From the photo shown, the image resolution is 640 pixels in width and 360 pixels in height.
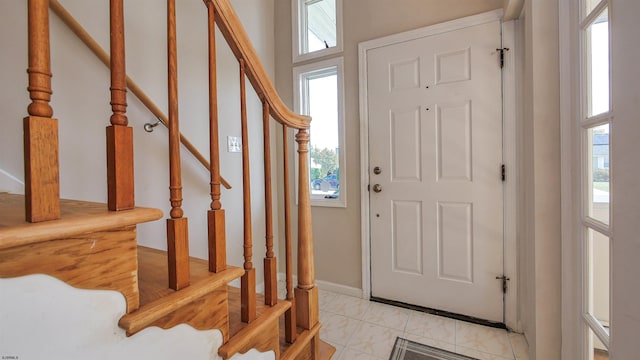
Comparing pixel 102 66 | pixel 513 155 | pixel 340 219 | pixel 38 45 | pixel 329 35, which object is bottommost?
pixel 340 219

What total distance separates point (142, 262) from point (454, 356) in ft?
5.61

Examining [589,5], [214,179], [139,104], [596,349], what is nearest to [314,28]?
[139,104]

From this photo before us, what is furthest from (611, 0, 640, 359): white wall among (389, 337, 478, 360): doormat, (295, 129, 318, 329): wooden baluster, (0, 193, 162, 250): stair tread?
(0, 193, 162, 250): stair tread

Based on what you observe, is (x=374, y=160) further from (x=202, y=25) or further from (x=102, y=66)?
(x=102, y=66)

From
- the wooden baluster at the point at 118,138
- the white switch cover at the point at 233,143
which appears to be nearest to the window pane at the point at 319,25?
the white switch cover at the point at 233,143

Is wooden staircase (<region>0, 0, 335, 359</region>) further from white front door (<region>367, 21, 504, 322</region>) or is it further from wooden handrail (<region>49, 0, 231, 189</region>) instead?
white front door (<region>367, 21, 504, 322</region>)

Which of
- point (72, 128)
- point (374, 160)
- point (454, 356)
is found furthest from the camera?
point (374, 160)

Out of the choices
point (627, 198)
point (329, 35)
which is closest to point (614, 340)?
point (627, 198)

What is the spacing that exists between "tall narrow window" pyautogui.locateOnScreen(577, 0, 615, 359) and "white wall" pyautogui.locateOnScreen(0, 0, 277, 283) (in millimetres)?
2059

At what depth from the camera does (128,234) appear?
0.57m

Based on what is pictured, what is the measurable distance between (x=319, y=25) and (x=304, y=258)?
2250mm

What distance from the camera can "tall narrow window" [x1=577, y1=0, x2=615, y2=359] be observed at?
0.91 m

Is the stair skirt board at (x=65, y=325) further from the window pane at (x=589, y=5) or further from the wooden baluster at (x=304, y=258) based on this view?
the window pane at (x=589, y=5)

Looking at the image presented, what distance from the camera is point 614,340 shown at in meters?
0.80
